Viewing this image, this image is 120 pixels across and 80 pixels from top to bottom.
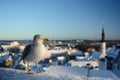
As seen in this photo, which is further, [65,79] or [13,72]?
[13,72]

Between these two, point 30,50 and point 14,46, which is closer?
point 30,50

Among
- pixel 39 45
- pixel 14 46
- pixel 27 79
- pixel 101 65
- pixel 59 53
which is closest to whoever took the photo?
pixel 27 79

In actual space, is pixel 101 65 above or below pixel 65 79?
below

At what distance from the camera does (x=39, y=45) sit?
9.28 m

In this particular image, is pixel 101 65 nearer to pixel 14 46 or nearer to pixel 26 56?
pixel 26 56

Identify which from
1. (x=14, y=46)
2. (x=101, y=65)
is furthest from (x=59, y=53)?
(x=101, y=65)

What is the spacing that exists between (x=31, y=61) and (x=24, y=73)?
491 millimetres

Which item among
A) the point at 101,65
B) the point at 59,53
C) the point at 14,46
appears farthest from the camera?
the point at 14,46

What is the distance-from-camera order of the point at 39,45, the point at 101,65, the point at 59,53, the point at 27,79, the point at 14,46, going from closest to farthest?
the point at 27,79, the point at 39,45, the point at 101,65, the point at 59,53, the point at 14,46

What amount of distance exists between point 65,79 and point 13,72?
6.44 feet

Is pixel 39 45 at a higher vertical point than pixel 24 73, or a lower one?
higher

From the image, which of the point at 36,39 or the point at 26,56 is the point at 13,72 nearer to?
the point at 26,56

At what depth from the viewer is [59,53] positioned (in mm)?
80438

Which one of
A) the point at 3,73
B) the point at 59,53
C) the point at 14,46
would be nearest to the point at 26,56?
the point at 3,73
